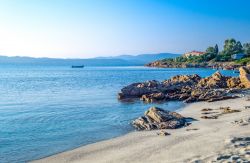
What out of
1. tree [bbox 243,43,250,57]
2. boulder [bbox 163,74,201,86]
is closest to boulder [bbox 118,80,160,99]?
boulder [bbox 163,74,201,86]

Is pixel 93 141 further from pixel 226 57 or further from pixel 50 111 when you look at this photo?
pixel 226 57

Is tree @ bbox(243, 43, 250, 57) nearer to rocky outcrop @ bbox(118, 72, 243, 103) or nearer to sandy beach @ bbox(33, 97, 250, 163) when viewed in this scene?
rocky outcrop @ bbox(118, 72, 243, 103)

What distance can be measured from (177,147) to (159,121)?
6398 mm

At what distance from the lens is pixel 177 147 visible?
1691 centimetres

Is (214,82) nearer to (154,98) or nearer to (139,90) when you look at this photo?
(139,90)

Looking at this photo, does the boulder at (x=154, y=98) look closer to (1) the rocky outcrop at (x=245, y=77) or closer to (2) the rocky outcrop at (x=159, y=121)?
(1) the rocky outcrop at (x=245, y=77)

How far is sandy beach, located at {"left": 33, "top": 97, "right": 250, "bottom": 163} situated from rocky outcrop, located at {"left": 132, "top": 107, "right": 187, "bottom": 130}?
843 mm

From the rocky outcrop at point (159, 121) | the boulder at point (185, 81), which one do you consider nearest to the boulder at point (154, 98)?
the boulder at point (185, 81)

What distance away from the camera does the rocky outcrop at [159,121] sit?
22.4 metres

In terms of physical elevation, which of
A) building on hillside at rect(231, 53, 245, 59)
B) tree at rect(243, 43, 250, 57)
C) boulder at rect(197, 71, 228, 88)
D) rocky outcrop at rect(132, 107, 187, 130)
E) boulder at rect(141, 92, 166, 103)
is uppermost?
tree at rect(243, 43, 250, 57)

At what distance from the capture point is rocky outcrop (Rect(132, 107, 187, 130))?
22.4 m

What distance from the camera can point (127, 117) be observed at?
29.5 m

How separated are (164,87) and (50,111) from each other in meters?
16.0

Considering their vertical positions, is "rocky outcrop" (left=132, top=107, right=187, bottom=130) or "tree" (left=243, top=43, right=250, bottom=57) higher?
"tree" (left=243, top=43, right=250, bottom=57)
